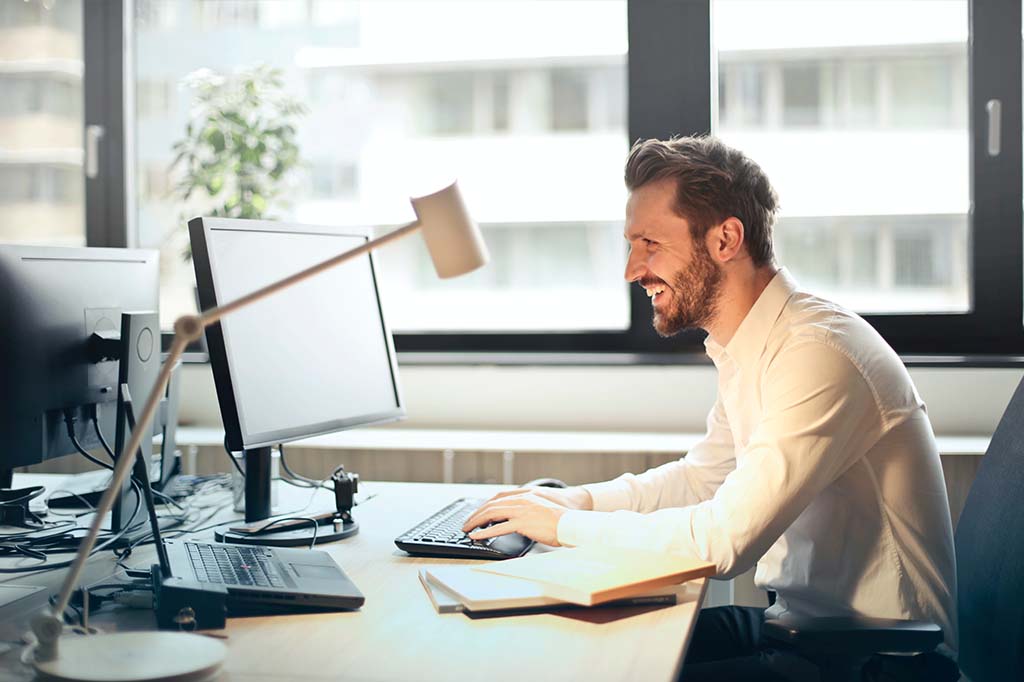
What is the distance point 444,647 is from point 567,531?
0.40 metres

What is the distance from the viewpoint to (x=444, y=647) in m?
1.17

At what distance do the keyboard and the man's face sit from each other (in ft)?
1.62

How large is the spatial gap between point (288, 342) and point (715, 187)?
2.50 feet

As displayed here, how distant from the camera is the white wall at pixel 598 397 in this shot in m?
2.80

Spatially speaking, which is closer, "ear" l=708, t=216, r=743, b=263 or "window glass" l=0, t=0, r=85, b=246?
"ear" l=708, t=216, r=743, b=263

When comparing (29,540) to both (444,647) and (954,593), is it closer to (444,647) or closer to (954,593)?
(444,647)

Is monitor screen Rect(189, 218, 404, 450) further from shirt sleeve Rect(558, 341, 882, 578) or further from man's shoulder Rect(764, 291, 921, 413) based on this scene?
man's shoulder Rect(764, 291, 921, 413)

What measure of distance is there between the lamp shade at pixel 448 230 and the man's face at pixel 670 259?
61 cm

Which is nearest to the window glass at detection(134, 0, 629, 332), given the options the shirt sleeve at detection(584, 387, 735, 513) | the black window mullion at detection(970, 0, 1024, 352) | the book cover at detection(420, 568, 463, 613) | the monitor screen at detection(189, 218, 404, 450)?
the black window mullion at detection(970, 0, 1024, 352)

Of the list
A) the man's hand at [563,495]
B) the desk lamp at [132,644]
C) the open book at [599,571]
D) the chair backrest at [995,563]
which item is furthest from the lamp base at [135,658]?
the chair backrest at [995,563]

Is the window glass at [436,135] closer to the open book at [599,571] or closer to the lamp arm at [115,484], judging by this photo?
the open book at [599,571]

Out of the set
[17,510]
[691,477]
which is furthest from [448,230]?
[17,510]

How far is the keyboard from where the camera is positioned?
60.7 inches

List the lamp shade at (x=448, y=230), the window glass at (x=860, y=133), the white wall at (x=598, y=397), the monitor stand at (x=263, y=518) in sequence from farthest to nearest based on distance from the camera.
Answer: the window glass at (x=860, y=133) → the white wall at (x=598, y=397) → the monitor stand at (x=263, y=518) → the lamp shade at (x=448, y=230)
